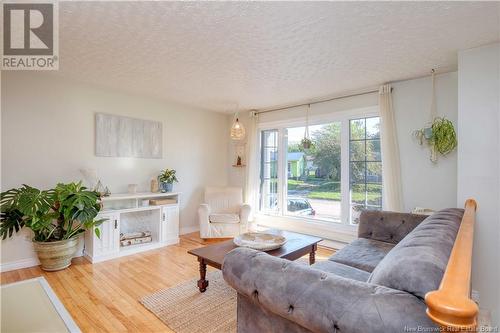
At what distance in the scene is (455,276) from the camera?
786 mm

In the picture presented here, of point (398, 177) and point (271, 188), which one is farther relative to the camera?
point (271, 188)

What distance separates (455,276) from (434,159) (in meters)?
2.96

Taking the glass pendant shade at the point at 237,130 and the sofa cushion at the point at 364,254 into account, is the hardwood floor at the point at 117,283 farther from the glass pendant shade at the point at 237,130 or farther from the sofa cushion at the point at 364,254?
the glass pendant shade at the point at 237,130

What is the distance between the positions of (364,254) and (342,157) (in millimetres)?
A: 2020

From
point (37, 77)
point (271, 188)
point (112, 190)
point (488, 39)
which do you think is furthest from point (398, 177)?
point (37, 77)

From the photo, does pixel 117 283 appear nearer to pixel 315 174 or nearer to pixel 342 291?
pixel 342 291

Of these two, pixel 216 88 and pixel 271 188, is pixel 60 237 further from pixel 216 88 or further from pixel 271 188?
pixel 271 188

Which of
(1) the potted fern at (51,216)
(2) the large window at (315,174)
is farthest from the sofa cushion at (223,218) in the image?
(1) the potted fern at (51,216)

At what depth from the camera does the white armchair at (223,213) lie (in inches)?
168

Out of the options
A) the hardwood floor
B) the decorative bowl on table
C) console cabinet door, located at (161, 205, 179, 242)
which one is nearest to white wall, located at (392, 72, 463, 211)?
the hardwood floor

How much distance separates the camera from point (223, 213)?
4.70 meters

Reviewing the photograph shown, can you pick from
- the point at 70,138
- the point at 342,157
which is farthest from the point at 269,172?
the point at 70,138

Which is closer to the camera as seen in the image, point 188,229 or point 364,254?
point 364,254

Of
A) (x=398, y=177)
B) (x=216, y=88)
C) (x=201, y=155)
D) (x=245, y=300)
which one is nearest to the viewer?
(x=245, y=300)
